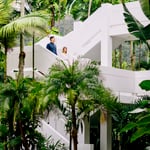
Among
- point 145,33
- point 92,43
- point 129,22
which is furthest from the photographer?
point 92,43

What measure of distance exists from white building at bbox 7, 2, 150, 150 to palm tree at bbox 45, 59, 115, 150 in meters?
2.28

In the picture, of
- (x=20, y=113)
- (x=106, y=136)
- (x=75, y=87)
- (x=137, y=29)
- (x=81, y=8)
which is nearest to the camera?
(x=137, y=29)

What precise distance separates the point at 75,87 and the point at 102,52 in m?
6.94

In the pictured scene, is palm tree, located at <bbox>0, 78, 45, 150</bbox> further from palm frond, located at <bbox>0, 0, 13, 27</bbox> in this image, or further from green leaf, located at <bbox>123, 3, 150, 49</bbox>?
green leaf, located at <bbox>123, 3, 150, 49</bbox>

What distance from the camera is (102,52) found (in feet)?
67.2

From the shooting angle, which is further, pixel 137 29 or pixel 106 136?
pixel 106 136

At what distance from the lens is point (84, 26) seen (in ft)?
70.7

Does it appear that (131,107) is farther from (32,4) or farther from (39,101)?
(32,4)

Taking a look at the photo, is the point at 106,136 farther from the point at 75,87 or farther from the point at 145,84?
the point at 145,84

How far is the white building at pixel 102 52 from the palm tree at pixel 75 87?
2.28 m

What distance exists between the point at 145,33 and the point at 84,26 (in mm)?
13478

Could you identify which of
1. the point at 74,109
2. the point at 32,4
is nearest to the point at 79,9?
the point at 32,4

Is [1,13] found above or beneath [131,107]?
above

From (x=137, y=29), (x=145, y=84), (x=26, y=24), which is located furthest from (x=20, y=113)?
(x=145, y=84)
